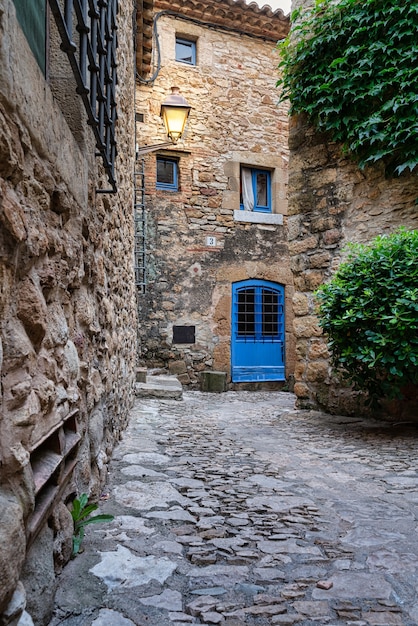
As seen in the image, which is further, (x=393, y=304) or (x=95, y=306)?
(x=393, y=304)

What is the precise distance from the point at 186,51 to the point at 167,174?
2.22m

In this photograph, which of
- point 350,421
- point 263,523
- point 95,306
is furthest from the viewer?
point 350,421

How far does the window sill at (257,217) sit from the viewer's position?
8.30 m

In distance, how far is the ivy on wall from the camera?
Result: 429 centimetres

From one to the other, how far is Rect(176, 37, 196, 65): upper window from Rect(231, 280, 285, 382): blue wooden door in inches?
156

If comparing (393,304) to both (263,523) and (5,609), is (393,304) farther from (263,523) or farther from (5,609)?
(5,609)

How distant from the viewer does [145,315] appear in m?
7.65

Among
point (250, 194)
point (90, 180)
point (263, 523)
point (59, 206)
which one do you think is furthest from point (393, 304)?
point (250, 194)

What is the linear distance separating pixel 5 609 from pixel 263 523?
1.23m

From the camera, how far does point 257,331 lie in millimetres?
8359

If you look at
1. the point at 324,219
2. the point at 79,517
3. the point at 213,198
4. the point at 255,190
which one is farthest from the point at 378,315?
the point at 255,190

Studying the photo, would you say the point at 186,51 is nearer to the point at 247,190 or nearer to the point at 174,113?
the point at 174,113

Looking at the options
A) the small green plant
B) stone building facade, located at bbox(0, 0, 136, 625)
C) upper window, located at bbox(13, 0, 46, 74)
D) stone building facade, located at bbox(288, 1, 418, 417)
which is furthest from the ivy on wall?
the small green plant

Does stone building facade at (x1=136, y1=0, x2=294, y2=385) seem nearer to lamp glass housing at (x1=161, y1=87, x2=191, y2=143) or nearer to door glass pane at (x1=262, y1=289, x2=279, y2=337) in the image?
door glass pane at (x1=262, y1=289, x2=279, y2=337)
